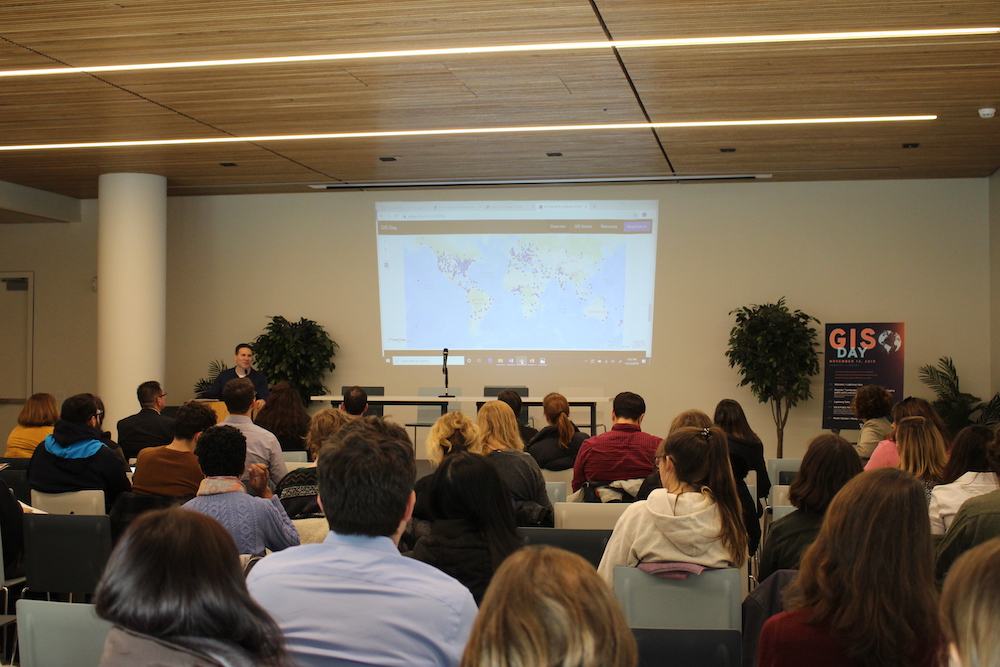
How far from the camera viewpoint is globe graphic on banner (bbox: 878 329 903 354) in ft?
30.3

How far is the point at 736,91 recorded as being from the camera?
629 centimetres

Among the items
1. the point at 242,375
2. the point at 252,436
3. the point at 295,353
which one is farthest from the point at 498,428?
the point at 295,353

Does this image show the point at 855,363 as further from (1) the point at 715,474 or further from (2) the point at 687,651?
(2) the point at 687,651

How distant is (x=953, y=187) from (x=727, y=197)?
2425mm

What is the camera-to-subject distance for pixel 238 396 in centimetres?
476

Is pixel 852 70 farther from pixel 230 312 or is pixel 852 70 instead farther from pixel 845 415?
pixel 230 312

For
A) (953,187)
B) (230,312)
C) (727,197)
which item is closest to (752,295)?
(727,197)

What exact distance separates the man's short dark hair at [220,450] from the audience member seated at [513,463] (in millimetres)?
999

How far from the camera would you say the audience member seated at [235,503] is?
2992mm

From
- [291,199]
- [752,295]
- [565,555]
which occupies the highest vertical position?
[291,199]

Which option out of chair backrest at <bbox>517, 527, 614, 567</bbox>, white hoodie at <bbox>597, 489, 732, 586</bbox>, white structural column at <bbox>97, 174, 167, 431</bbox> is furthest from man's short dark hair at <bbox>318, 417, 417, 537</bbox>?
white structural column at <bbox>97, 174, 167, 431</bbox>

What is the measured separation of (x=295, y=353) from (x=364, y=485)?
8.81 m

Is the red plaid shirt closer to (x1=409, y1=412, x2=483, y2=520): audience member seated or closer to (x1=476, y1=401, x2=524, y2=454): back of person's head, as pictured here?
(x1=476, y1=401, x2=524, y2=454): back of person's head

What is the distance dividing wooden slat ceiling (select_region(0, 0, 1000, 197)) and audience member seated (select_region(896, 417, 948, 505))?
2.31 metres
